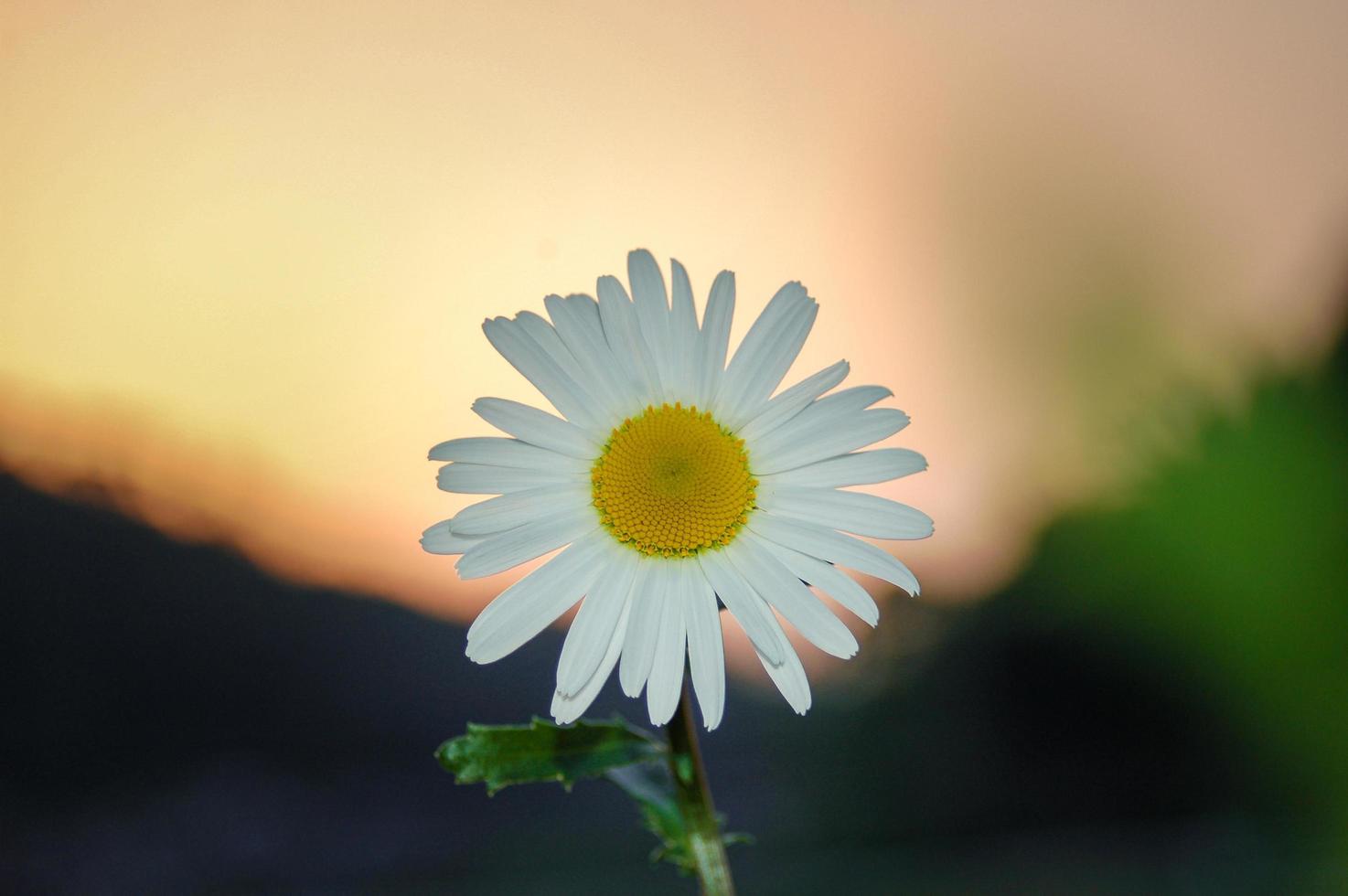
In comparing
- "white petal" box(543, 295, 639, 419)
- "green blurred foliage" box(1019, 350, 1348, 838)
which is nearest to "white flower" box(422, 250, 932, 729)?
"white petal" box(543, 295, 639, 419)

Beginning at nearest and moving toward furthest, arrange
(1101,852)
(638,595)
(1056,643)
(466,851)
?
(638,595) → (466,851) → (1101,852) → (1056,643)

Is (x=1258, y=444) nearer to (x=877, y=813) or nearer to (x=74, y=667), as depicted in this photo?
(x=877, y=813)

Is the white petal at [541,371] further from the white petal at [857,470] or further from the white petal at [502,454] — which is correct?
the white petal at [857,470]

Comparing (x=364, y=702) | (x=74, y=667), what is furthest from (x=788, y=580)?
(x=74, y=667)

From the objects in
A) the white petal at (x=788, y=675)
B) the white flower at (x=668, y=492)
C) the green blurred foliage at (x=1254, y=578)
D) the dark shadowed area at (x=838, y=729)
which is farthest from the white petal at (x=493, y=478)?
the green blurred foliage at (x=1254, y=578)

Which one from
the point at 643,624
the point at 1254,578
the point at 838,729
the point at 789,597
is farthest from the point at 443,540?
the point at 1254,578

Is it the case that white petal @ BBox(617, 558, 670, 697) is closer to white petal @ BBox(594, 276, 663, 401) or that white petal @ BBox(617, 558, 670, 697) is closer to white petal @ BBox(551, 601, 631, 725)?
white petal @ BBox(551, 601, 631, 725)
